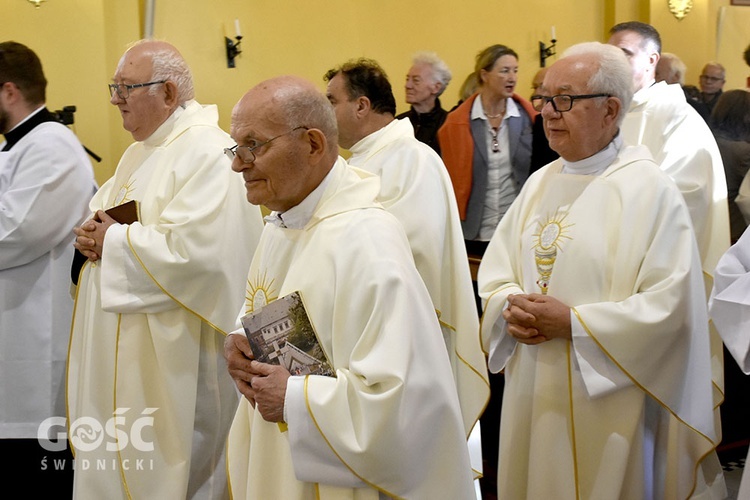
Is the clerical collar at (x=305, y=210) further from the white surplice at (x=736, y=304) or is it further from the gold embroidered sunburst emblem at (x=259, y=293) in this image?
the white surplice at (x=736, y=304)

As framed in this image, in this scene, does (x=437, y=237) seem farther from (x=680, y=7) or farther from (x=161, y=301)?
(x=680, y=7)

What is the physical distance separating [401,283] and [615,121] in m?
1.41

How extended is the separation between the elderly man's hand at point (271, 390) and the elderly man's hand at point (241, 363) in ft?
0.25

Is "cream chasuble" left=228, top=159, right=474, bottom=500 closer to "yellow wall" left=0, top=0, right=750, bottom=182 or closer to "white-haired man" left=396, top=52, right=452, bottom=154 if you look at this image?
"white-haired man" left=396, top=52, right=452, bottom=154

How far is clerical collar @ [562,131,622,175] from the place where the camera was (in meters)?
3.31

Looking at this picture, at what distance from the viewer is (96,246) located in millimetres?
3730

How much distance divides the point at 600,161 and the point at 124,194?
201cm

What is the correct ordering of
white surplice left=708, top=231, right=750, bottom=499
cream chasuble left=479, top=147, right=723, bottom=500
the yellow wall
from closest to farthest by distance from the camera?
white surplice left=708, top=231, right=750, bottom=499 → cream chasuble left=479, top=147, right=723, bottom=500 → the yellow wall

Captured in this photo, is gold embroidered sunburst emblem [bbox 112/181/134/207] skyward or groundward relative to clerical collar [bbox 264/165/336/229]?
groundward

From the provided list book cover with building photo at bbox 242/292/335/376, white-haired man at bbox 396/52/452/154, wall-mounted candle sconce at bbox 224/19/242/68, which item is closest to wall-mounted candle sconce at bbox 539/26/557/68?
white-haired man at bbox 396/52/452/154

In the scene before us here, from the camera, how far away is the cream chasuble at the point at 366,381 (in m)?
2.15

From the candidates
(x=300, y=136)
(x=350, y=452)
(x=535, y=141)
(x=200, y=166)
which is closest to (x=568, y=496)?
(x=350, y=452)

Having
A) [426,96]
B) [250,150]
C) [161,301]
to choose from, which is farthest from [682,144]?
[250,150]

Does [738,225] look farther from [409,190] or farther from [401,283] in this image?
[401,283]
